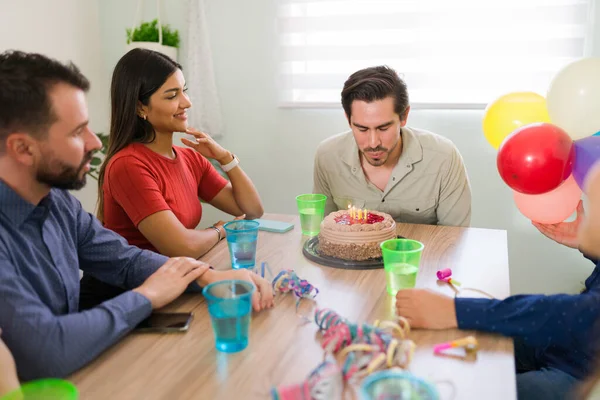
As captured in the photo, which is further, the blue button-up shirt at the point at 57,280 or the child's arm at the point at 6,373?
the blue button-up shirt at the point at 57,280

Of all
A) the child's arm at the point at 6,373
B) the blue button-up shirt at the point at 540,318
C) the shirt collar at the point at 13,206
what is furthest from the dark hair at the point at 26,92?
the blue button-up shirt at the point at 540,318

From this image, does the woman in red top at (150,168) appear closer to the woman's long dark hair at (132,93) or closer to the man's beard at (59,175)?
the woman's long dark hair at (132,93)

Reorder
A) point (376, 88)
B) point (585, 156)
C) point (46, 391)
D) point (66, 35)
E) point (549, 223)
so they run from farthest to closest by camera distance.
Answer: point (66, 35) < point (376, 88) < point (549, 223) < point (585, 156) < point (46, 391)

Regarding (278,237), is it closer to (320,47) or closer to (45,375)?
(45,375)

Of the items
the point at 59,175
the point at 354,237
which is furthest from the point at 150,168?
the point at 354,237

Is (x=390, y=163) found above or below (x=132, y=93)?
below

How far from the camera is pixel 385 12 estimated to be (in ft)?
9.74

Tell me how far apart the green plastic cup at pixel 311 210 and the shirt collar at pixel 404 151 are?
0.45 m

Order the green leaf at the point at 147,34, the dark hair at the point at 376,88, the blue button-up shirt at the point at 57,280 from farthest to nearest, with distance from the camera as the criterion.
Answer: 1. the green leaf at the point at 147,34
2. the dark hair at the point at 376,88
3. the blue button-up shirt at the point at 57,280

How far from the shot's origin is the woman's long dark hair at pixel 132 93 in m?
2.00

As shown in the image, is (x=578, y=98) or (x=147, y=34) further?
(x=147, y=34)

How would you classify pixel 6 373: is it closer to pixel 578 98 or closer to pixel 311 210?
pixel 311 210

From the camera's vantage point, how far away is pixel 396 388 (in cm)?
84

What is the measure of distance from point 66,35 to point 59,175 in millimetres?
2408
